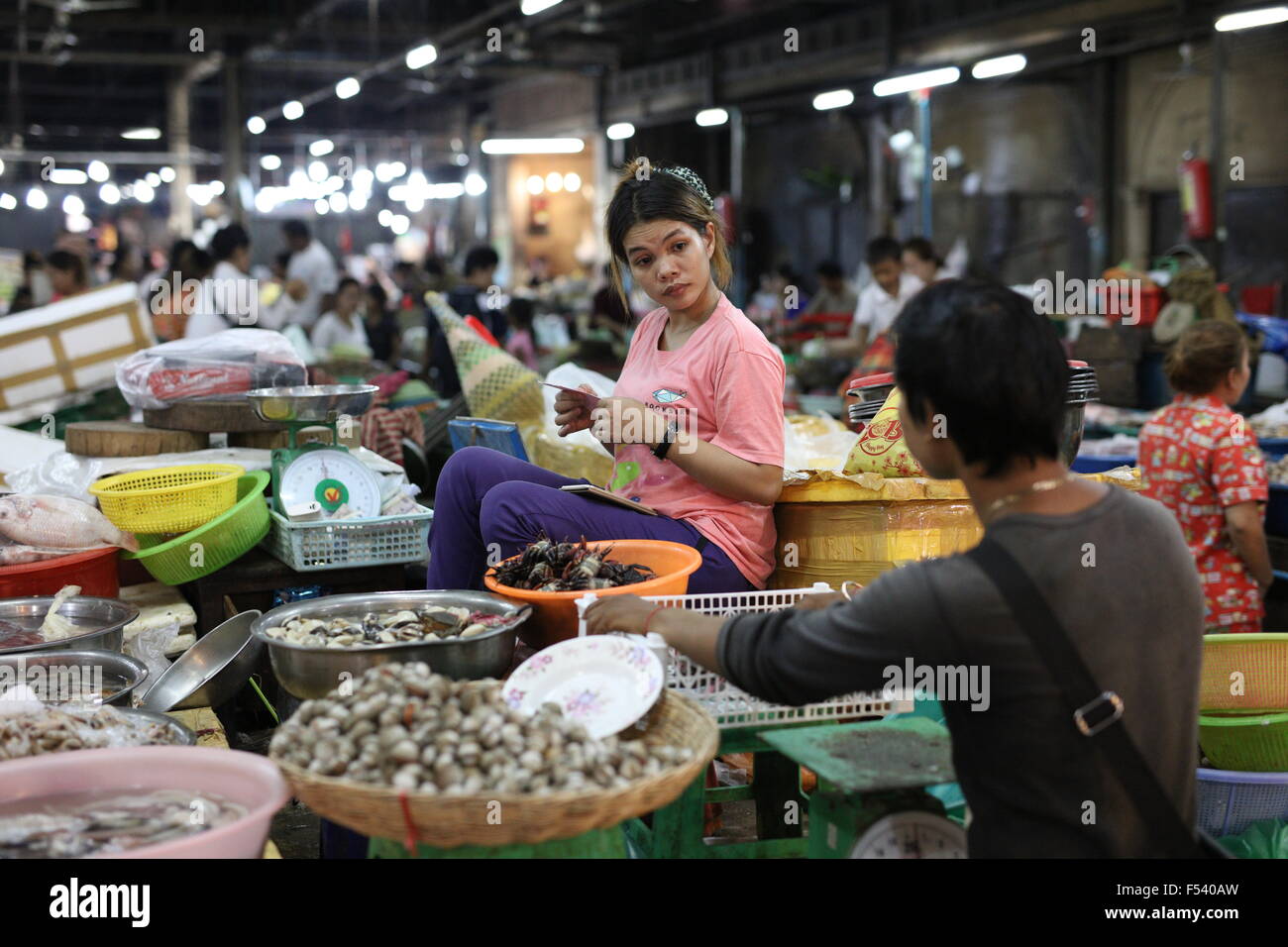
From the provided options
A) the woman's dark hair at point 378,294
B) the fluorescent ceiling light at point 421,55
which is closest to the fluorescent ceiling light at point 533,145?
the fluorescent ceiling light at point 421,55

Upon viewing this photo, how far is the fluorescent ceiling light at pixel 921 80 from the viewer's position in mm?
10477

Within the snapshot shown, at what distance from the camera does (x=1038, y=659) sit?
173cm

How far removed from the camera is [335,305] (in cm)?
1093

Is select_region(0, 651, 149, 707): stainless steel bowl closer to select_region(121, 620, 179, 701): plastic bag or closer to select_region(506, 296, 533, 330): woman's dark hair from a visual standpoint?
select_region(121, 620, 179, 701): plastic bag

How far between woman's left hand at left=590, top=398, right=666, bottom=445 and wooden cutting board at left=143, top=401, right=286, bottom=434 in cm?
197

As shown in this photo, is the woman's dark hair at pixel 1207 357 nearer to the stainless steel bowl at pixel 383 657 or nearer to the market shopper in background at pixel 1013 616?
the market shopper in background at pixel 1013 616

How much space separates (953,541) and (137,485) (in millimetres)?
2572

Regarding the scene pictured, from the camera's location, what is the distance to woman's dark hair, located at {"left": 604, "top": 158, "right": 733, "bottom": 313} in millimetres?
3021

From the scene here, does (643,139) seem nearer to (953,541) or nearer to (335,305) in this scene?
(335,305)

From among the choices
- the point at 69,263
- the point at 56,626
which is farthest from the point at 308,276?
the point at 56,626

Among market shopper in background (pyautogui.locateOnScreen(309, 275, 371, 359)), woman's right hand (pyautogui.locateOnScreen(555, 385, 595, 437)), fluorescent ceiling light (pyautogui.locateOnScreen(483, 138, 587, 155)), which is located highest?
fluorescent ceiling light (pyautogui.locateOnScreen(483, 138, 587, 155))

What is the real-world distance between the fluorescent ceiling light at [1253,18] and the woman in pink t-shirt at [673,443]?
6295 mm

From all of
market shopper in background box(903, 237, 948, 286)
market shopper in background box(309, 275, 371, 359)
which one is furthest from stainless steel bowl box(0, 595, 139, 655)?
market shopper in background box(309, 275, 371, 359)
